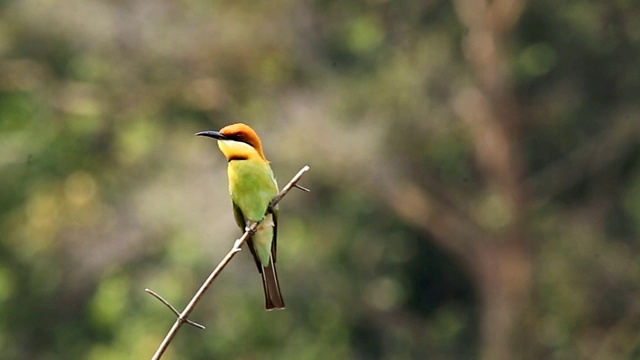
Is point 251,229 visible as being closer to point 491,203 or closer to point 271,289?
point 271,289

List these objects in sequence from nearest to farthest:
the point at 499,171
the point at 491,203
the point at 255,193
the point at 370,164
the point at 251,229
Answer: the point at 251,229, the point at 255,193, the point at 370,164, the point at 499,171, the point at 491,203

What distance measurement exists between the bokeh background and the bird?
6.83 m

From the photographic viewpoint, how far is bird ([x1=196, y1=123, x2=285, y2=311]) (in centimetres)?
381

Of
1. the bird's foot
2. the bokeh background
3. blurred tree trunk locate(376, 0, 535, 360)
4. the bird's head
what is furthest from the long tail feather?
blurred tree trunk locate(376, 0, 535, 360)

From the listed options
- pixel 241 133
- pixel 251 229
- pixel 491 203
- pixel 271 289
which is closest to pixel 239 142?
pixel 241 133

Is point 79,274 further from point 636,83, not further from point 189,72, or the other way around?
point 636,83

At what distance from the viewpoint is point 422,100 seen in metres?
11.4

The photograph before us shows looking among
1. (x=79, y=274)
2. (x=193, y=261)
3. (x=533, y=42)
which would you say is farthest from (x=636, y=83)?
(x=79, y=274)

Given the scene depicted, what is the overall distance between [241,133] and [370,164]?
24.6ft

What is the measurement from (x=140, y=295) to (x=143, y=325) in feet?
1.80

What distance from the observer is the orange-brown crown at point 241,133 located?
12.0 feet

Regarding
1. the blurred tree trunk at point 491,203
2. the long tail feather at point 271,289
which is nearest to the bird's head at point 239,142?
the long tail feather at point 271,289

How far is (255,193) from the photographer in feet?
12.6

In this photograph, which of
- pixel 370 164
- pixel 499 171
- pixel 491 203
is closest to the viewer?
pixel 370 164
